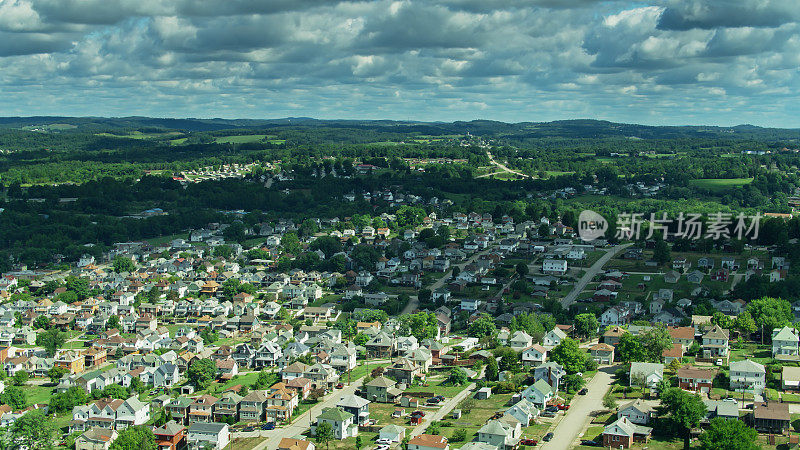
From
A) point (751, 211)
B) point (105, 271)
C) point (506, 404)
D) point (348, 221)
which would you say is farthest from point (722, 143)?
point (506, 404)

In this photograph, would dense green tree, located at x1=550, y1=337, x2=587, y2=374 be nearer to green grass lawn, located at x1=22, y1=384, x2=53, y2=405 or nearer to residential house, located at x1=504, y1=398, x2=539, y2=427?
residential house, located at x1=504, y1=398, x2=539, y2=427

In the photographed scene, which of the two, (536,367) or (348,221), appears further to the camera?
(348,221)

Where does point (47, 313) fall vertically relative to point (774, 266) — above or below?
below

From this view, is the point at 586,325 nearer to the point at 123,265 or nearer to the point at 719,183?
the point at 123,265

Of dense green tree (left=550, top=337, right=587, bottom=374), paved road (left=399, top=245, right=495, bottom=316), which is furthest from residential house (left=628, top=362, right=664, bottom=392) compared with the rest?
paved road (left=399, top=245, right=495, bottom=316)

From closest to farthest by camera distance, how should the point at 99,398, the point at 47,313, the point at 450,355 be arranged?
the point at 99,398, the point at 450,355, the point at 47,313

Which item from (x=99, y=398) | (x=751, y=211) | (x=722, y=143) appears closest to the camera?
(x=99, y=398)

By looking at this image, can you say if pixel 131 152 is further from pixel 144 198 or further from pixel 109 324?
pixel 109 324
